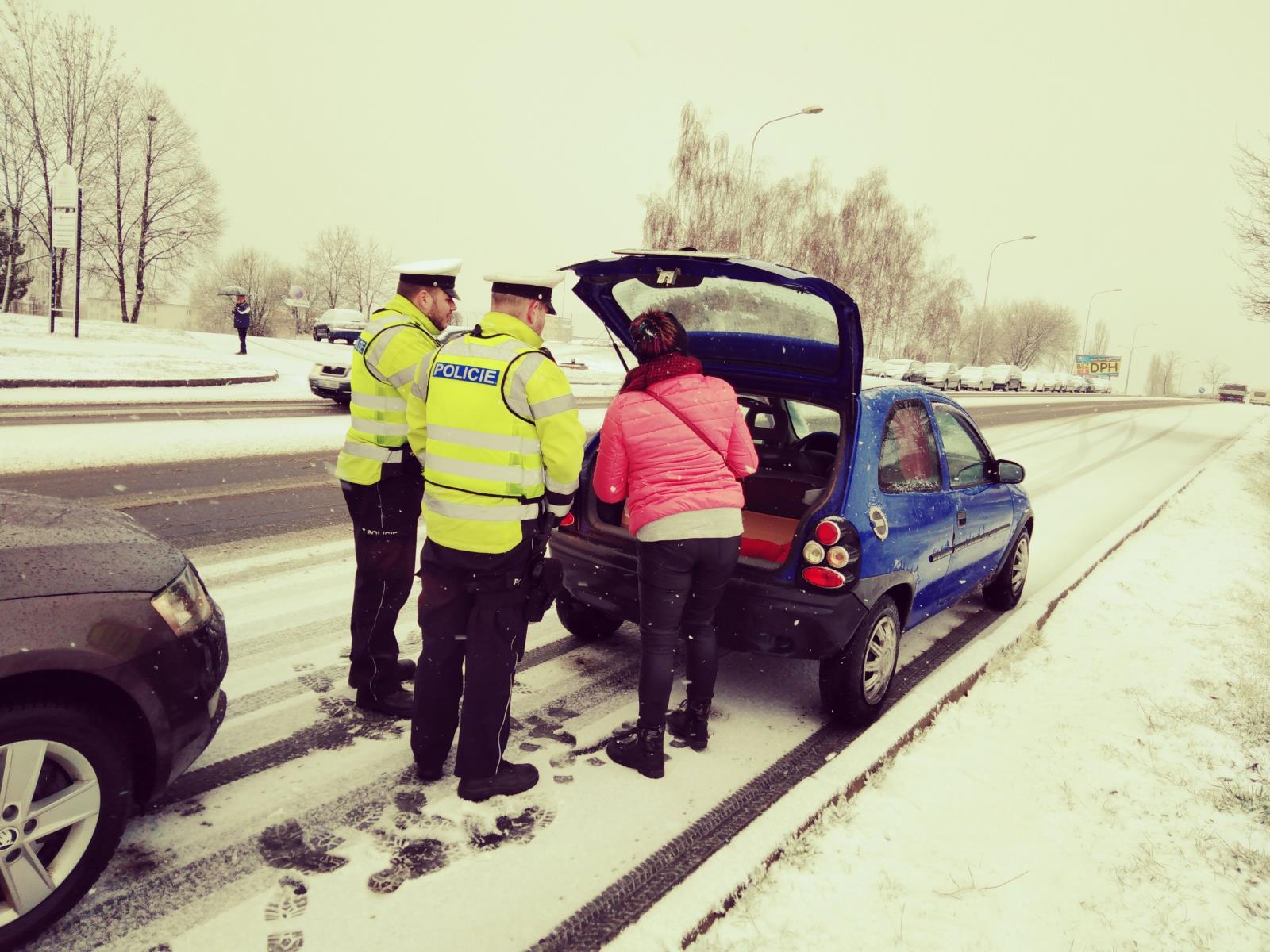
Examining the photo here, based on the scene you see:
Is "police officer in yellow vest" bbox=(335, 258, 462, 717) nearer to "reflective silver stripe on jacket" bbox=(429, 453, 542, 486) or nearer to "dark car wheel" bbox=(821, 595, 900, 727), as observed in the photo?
"reflective silver stripe on jacket" bbox=(429, 453, 542, 486)

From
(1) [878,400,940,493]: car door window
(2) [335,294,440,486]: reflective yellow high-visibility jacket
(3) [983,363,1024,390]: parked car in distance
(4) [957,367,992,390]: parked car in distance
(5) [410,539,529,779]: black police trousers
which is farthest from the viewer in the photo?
(3) [983,363,1024,390]: parked car in distance

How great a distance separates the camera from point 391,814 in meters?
2.80

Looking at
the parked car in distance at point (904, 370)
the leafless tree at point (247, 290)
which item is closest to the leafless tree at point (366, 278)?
the leafless tree at point (247, 290)

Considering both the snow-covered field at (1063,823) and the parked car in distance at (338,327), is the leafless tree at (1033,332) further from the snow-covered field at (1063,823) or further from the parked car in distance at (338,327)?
the snow-covered field at (1063,823)

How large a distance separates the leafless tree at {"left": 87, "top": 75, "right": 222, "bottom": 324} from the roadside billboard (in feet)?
341

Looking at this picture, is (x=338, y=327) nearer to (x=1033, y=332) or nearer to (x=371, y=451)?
(x=371, y=451)

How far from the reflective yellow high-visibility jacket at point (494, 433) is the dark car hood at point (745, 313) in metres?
1.09

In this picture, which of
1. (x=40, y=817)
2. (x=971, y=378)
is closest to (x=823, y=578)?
(x=40, y=817)

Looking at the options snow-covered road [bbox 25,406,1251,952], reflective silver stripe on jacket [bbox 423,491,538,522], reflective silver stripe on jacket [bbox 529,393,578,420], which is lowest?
snow-covered road [bbox 25,406,1251,952]

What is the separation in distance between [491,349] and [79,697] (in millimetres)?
1538

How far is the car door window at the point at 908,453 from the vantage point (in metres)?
3.93

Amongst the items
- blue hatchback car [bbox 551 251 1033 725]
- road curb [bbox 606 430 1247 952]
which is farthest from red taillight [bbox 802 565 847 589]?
road curb [bbox 606 430 1247 952]

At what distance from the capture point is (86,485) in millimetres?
7566

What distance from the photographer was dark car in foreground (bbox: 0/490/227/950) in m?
1.97
